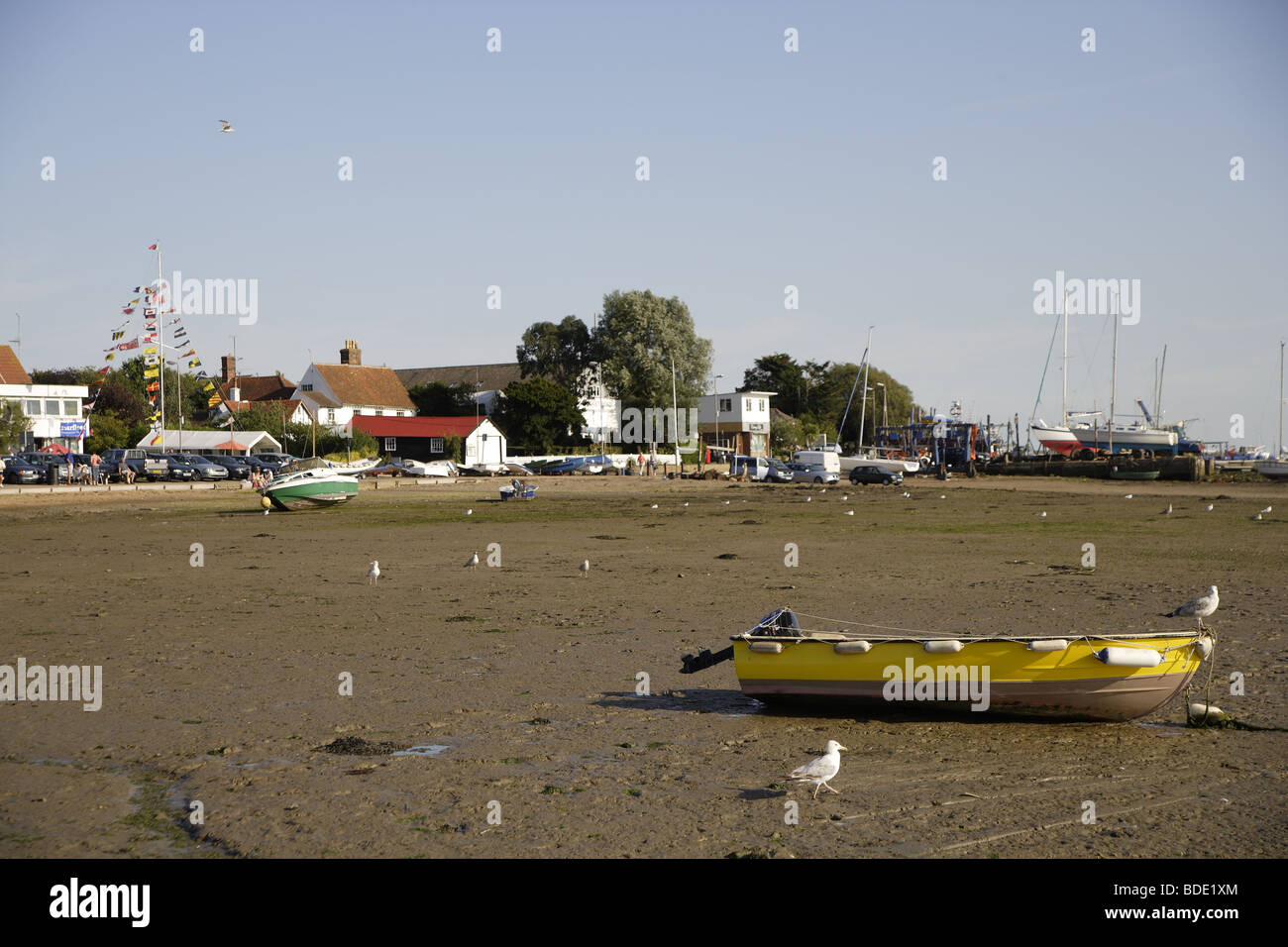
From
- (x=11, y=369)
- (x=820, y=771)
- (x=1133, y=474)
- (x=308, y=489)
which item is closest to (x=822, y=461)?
(x=1133, y=474)

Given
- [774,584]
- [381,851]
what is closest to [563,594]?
[774,584]

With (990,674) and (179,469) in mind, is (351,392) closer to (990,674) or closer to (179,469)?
(179,469)

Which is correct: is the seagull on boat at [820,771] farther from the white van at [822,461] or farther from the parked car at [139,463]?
the white van at [822,461]

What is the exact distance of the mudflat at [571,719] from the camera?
25.7 feet

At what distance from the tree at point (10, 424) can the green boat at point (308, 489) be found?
3633 cm

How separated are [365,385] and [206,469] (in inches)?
1801

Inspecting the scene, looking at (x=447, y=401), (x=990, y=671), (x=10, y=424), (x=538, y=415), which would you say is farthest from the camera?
(x=447, y=401)

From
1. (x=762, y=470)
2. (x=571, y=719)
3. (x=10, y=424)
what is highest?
(x=10, y=424)

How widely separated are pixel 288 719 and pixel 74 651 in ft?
16.2

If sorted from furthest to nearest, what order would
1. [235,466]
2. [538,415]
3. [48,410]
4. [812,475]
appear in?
[538,415] → [48,410] → [812,475] → [235,466]

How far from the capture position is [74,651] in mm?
14055

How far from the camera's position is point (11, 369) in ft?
282

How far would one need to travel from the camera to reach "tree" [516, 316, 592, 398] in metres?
100
